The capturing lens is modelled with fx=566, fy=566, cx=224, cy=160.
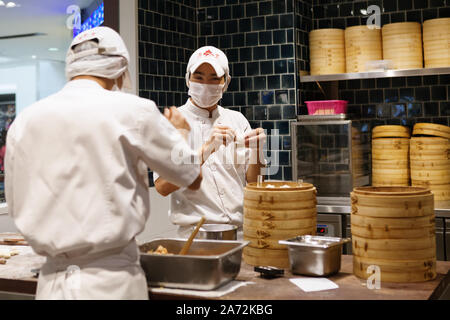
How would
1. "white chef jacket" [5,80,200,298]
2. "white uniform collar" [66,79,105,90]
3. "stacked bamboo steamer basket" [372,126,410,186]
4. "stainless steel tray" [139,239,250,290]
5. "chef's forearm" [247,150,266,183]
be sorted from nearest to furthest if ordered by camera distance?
"white chef jacket" [5,80,200,298] < "white uniform collar" [66,79,105,90] < "stainless steel tray" [139,239,250,290] < "chef's forearm" [247,150,266,183] < "stacked bamboo steamer basket" [372,126,410,186]

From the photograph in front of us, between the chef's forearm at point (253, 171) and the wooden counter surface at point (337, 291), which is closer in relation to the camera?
the wooden counter surface at point (337, 291)

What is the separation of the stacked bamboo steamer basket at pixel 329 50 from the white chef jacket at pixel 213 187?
1.74 m

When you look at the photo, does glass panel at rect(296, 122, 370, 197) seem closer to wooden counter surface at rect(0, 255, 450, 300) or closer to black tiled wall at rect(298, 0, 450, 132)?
black tiled wall at rect(298, 0, 450, 132)

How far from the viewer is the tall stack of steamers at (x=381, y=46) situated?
4480 millimetres

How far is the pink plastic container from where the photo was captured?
468cm

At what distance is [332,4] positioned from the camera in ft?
17.0

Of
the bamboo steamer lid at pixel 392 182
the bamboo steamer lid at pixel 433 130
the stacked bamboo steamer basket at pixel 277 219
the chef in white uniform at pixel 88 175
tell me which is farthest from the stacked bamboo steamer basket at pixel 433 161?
the chef in white uniform at pixel 88 175

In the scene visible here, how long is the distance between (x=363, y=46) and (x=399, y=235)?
2.86 metres

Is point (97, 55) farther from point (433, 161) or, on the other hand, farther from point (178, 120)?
point (433, 161)

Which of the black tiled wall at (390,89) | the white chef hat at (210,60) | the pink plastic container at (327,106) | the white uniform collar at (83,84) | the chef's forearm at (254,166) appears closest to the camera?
the white uniform collar at (83,84)

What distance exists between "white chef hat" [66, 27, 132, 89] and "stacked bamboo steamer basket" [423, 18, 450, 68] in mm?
3243

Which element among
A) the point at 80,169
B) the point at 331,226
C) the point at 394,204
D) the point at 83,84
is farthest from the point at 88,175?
the point at 331,226

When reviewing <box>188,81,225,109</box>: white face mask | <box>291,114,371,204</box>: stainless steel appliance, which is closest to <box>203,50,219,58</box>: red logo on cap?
<box>188,81,225,109</box>: white face mask

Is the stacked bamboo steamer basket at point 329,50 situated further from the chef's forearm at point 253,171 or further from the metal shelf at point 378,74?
the chef's forearm at point 253,171
